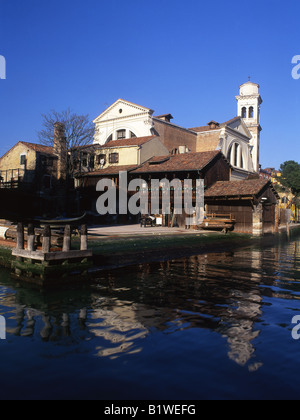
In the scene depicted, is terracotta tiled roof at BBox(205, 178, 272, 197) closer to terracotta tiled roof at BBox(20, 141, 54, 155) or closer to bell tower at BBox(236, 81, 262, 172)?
terracotta tiled roof at BBox(20, 141, 54, 155)

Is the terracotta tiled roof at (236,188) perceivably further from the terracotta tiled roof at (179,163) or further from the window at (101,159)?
the window at (101,159)

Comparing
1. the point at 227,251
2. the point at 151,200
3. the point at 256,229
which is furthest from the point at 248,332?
the point at 151,200

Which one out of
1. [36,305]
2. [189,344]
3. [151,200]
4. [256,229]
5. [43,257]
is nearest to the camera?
[189,344]

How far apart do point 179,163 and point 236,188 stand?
513cm

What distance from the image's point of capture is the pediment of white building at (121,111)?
126ft

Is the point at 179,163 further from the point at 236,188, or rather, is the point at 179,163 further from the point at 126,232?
the point at 126,232

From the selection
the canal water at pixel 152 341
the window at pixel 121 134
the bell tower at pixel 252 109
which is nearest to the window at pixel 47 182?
the window at pixel 121 134

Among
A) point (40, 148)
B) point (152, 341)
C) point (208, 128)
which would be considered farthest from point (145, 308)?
point (208, 128)

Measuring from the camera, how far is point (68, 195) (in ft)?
113

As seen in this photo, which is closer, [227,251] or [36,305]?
[36,305]

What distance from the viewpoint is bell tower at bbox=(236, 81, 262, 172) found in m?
53.4

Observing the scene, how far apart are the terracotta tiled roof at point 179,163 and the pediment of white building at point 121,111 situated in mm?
8902
